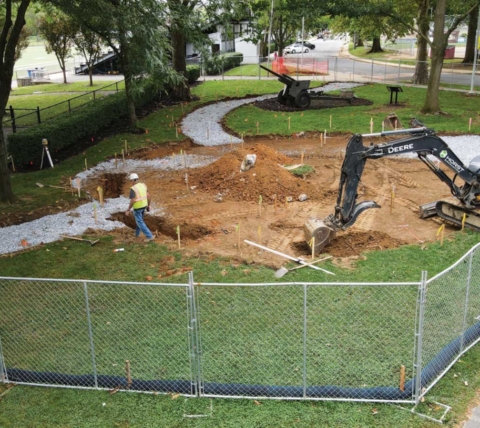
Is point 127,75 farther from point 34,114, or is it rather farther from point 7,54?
point 34,114

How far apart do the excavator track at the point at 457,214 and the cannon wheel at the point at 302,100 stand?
1692 centimetres

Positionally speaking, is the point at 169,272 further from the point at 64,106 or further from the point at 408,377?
the point at 64,106

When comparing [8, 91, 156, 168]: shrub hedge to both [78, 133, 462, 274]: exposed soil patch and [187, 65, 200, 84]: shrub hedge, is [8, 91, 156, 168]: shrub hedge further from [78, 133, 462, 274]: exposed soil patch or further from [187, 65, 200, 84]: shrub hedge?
[187, 65, 200, 84]: shrub hedge

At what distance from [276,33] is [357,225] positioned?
43.0m

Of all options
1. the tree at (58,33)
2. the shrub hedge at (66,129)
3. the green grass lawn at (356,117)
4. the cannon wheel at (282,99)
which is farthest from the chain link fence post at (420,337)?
the tree at (58,33)

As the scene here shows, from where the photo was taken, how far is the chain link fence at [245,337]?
859 centimetres

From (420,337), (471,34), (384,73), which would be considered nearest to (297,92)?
(384,73)

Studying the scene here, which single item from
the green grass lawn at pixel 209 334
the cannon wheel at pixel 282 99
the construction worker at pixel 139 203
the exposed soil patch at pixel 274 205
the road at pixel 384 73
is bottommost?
the green grass lawn at pixel 209 334

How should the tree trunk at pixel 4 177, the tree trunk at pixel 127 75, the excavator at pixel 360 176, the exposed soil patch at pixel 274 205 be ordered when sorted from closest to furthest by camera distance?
the excavator at pixel 360 176 < the exposed soil patch at pixel 274 205 < the tree trunk at pixel 4 177 < the tree trunk at pixel 127 75

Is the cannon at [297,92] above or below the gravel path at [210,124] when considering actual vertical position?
above

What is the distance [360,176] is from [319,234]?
1.84 meters

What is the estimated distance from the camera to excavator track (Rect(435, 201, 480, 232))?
14492 millimetres

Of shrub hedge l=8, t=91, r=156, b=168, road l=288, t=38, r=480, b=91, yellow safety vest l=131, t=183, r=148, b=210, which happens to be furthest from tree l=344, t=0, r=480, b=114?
yellow safety vest l=131, t=183, r=148, b=210

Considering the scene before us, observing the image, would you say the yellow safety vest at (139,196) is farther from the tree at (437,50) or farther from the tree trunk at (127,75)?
the tree at (437,50)
